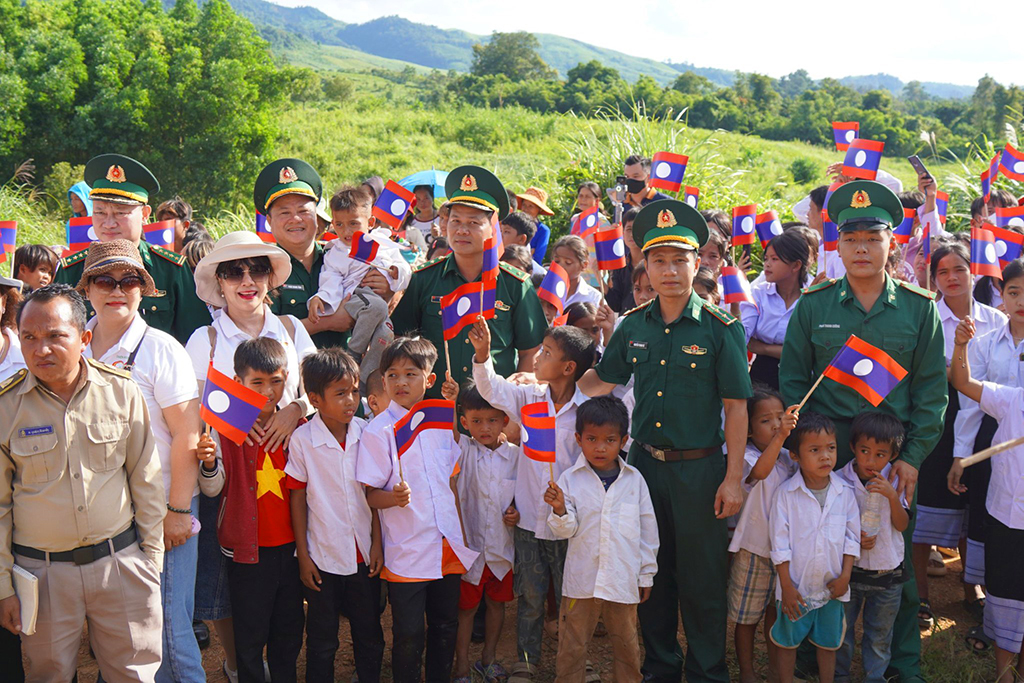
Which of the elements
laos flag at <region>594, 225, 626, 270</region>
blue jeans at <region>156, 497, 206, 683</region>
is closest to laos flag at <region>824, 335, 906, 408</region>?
laos flag at <region>594, 225, 626, 270</region>

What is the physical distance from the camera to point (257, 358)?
3.74 m

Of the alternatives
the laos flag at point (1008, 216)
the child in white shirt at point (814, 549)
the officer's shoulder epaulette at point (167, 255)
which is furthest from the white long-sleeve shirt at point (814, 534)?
the laos flag at point (1008, 216)

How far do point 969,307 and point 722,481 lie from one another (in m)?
2.35

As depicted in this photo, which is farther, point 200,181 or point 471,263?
point 200,181

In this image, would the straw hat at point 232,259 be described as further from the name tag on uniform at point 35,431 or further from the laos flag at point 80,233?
the laos flag at point 80,233

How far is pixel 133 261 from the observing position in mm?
3590

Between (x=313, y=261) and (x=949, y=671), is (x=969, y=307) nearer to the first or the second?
(x=949, y=671)

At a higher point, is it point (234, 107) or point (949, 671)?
point (234, 107)

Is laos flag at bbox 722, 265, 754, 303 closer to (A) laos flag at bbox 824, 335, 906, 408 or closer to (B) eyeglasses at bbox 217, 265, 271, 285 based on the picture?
(A) laos flag at bbox 824, 335, 906, 408

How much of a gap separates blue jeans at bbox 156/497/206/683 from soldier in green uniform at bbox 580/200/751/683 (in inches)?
87.7

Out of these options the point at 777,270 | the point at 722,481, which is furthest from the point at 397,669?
the point at 777,270

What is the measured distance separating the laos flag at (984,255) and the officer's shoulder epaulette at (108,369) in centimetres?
Answer: 486

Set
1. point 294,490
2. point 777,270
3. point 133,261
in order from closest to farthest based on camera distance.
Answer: point 133,261 → point 294,490 → point 777,270

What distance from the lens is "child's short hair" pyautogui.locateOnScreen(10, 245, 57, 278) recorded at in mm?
5707
